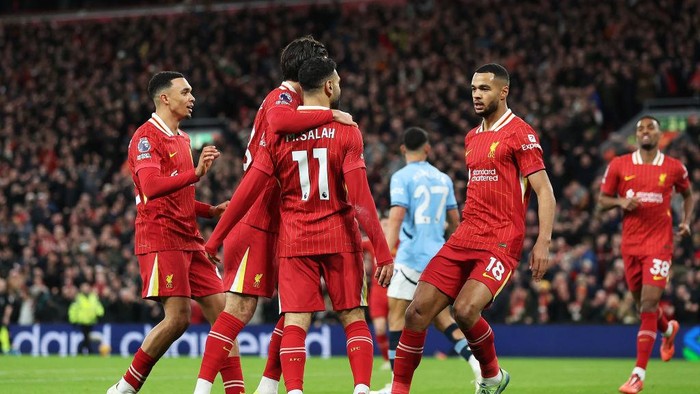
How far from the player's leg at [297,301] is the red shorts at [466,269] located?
1.11 m

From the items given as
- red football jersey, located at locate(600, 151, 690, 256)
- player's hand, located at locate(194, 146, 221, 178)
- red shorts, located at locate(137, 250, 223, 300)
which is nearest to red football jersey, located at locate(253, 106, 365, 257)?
player's hand, located at locate(194, 146, 221, 178)

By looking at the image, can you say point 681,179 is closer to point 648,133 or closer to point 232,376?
point 648,133

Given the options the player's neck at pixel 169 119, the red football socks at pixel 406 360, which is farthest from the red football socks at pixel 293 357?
the player's neck at pixel 169 119

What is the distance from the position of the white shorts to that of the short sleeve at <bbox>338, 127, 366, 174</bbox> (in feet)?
13.9

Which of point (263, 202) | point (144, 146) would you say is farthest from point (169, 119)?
point (263, 202)

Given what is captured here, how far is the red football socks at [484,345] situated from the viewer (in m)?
8.98

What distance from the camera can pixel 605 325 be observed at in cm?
2017

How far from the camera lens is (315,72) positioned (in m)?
8.26

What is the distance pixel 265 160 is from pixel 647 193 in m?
6.03

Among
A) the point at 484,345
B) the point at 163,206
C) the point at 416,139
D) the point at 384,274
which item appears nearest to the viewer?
the point at 384,274

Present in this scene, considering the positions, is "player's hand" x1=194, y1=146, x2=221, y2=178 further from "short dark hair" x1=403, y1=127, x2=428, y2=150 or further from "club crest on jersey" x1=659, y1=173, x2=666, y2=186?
"club crest on jersey" x1=659, y1=173, x2=666, y2=186

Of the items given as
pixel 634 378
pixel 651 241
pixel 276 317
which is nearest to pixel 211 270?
pixel 634 378

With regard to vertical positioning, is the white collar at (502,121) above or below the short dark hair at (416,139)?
below

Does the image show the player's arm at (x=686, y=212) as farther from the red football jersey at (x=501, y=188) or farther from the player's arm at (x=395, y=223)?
the red football jersey at (x=501, y=188)
